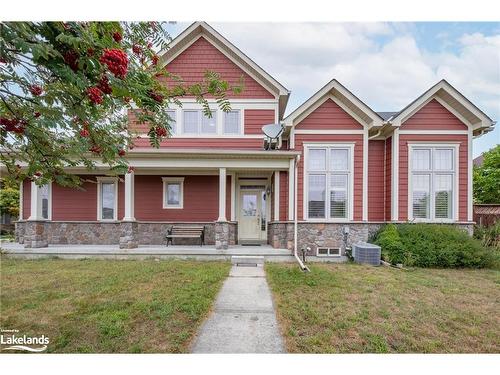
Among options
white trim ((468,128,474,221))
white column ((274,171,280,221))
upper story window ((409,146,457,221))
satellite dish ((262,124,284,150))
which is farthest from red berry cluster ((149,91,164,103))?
white trim ((468,128,474,221))

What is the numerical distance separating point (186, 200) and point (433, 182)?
837cm

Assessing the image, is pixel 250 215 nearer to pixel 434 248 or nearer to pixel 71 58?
pixel 434 248

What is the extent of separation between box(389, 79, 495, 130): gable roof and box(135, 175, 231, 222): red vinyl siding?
6286 mm

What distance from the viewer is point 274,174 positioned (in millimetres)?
9289

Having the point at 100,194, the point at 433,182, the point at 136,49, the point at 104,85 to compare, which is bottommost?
the point at 100,194

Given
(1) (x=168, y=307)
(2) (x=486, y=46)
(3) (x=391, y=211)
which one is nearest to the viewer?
(1) (x=168, y=307)

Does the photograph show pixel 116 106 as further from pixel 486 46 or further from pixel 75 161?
pixel 486 46

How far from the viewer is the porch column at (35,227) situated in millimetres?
8625

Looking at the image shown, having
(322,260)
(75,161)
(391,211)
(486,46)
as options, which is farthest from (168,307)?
(391,211)

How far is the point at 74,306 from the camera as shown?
429 centimetres

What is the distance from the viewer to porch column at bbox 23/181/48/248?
340 inches

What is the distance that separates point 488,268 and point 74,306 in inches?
390

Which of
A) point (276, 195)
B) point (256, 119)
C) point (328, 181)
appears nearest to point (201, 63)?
point (256, 119)

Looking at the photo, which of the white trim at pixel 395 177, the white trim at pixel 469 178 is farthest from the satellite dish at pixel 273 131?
the white trim at pixel 469 178
